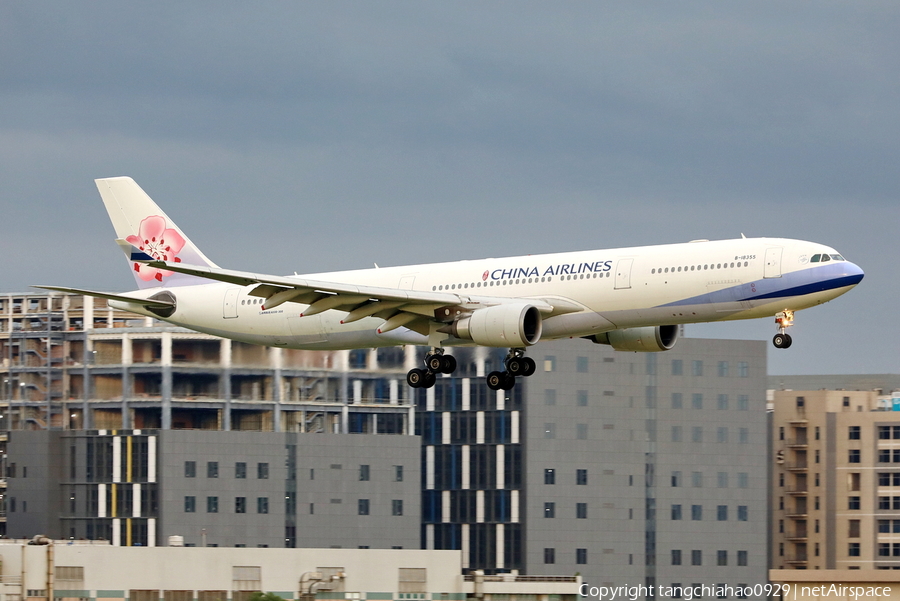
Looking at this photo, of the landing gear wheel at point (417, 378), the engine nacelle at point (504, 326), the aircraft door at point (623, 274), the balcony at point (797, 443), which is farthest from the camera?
the balcony at point (797, 443)

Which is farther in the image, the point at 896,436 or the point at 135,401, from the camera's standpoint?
A: the point at 896,436

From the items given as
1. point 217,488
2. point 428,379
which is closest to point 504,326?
point 428,379

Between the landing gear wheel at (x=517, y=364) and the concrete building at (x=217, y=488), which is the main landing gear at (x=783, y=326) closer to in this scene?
the landing gear wheel at (x=517, y=364)

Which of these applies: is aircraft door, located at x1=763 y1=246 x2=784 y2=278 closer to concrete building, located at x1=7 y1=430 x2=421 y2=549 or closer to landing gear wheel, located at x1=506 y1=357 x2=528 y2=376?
landing gear wheel, located at x1=506 y1=357 x2=528 y2=376

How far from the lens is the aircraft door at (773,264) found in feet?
170

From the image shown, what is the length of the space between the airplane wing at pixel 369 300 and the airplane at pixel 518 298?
2.0 inches

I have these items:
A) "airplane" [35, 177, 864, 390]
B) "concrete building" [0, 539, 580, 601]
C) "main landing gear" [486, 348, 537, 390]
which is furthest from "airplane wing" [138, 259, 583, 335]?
"concrete building" [0, 539, 580, 601]

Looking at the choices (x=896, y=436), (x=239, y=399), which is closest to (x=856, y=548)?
(x=896, y=436)

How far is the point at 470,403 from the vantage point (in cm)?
12619

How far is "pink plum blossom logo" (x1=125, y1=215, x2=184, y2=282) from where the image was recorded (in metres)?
65.6

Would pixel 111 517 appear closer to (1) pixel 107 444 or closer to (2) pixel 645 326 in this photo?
(1) pixel 107 444

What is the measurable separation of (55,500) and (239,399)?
2325 cm

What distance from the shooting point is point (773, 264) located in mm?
52031

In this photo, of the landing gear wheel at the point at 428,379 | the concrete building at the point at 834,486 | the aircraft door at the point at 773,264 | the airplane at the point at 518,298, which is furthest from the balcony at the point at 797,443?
the aircraft door at the point at 773,264
